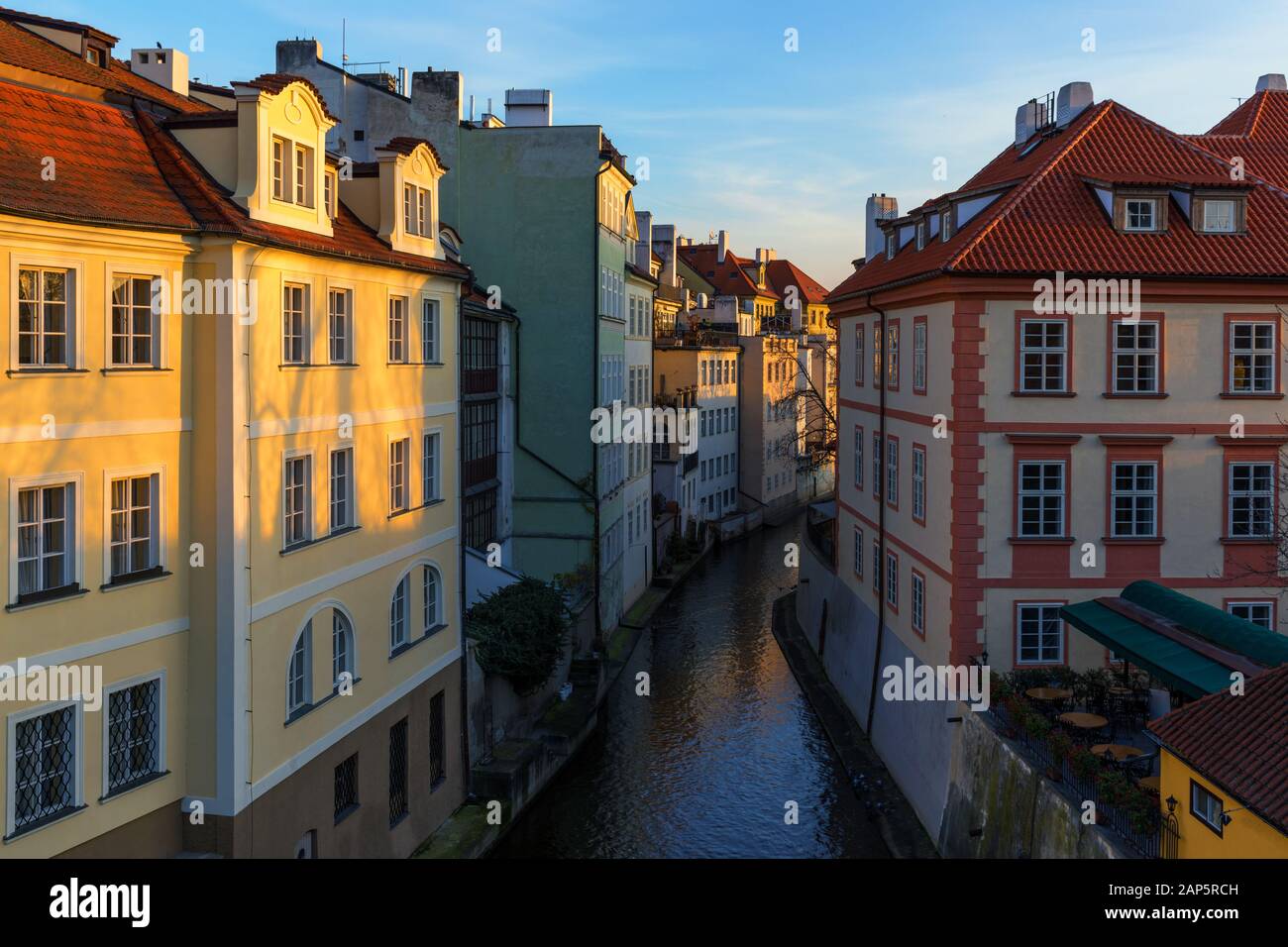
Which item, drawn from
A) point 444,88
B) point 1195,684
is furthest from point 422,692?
point 444,88

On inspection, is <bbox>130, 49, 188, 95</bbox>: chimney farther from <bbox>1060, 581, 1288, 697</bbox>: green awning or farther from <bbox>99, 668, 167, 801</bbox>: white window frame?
<bbox>1060, 581, 1288, 697</bbox>: green awning

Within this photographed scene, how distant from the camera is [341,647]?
1883 centimetres

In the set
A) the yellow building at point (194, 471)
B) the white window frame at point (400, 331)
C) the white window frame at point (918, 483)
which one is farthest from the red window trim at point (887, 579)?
the white window frame at point (400, 331)

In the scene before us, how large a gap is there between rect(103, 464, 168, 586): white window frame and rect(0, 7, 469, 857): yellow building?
0.09ft

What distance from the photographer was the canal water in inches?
929

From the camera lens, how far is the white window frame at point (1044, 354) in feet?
→ 71.3

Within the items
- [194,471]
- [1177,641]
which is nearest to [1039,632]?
[1177,641]

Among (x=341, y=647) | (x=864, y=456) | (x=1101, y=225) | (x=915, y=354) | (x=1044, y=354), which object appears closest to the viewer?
(x=341, y=647)

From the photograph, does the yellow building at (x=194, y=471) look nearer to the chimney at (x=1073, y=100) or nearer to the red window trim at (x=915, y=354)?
the red window trim at (x=915, y=354)

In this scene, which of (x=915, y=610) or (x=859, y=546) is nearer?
(x=915, y=610)

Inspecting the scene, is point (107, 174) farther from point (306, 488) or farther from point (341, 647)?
point (341, 647)

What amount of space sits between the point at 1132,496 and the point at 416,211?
1425 centimetres
